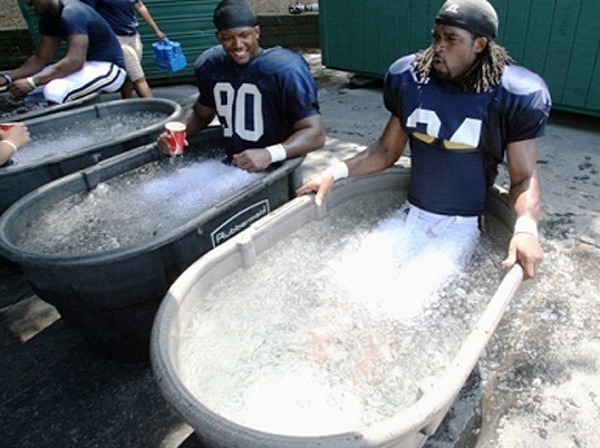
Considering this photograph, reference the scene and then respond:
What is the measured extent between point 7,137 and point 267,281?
1.98m

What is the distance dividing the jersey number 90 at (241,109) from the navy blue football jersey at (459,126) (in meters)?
0.79

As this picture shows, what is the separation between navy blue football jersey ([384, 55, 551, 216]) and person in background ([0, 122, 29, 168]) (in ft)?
7.11

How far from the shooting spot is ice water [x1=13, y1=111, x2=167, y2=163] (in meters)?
3.32

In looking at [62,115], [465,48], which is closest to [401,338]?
[465,48]

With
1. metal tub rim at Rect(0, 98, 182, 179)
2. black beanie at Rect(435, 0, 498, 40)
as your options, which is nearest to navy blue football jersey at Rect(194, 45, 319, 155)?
metal tub rim at Rect(0, 98, 182, 179)

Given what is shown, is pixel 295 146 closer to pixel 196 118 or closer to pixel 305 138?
pixel 305 138

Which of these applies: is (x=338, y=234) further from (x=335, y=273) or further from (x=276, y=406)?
(x=276, y=406)

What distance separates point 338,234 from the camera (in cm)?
248

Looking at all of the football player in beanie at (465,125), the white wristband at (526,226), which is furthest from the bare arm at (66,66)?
the white wristband at (526,226)

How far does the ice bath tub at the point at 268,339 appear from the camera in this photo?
1.17 m

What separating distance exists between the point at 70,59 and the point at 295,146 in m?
2.38

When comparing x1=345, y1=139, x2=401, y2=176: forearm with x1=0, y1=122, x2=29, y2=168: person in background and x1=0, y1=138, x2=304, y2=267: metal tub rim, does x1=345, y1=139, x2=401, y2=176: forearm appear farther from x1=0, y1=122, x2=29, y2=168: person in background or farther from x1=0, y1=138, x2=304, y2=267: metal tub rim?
x1=0, y1=122, x2=29, y2=168: person in background

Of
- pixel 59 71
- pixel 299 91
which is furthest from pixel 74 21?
pixel 299 91

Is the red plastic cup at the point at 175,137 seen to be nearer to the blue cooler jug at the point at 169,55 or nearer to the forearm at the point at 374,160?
the forearm at the point at 374,160
